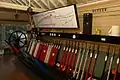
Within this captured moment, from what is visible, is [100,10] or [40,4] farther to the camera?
[40,4]

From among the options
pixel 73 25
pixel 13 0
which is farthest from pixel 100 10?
pixel 13 0

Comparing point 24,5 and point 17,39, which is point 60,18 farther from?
point 17,39

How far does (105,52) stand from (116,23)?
64cm

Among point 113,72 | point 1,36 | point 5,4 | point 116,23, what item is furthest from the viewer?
point 1,36

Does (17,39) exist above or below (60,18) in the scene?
below

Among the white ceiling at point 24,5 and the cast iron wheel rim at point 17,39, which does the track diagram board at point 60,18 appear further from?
the cast iron wheel rim at point 17,39

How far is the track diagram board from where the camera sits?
3185 millimetres

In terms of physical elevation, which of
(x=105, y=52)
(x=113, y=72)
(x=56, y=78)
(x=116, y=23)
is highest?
(x=116, y=23)

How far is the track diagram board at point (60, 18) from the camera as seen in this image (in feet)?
10.4

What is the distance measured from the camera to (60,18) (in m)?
3.61

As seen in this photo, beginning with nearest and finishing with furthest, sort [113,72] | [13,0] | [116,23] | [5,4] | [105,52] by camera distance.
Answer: [113,72] < [116,23] < [105,52] < [5,4] < [13,0]

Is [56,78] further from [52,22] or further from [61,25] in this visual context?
[52,22]

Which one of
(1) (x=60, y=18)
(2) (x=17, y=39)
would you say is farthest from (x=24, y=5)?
(2) (x=17, y=39)

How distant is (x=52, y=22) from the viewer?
403cm
